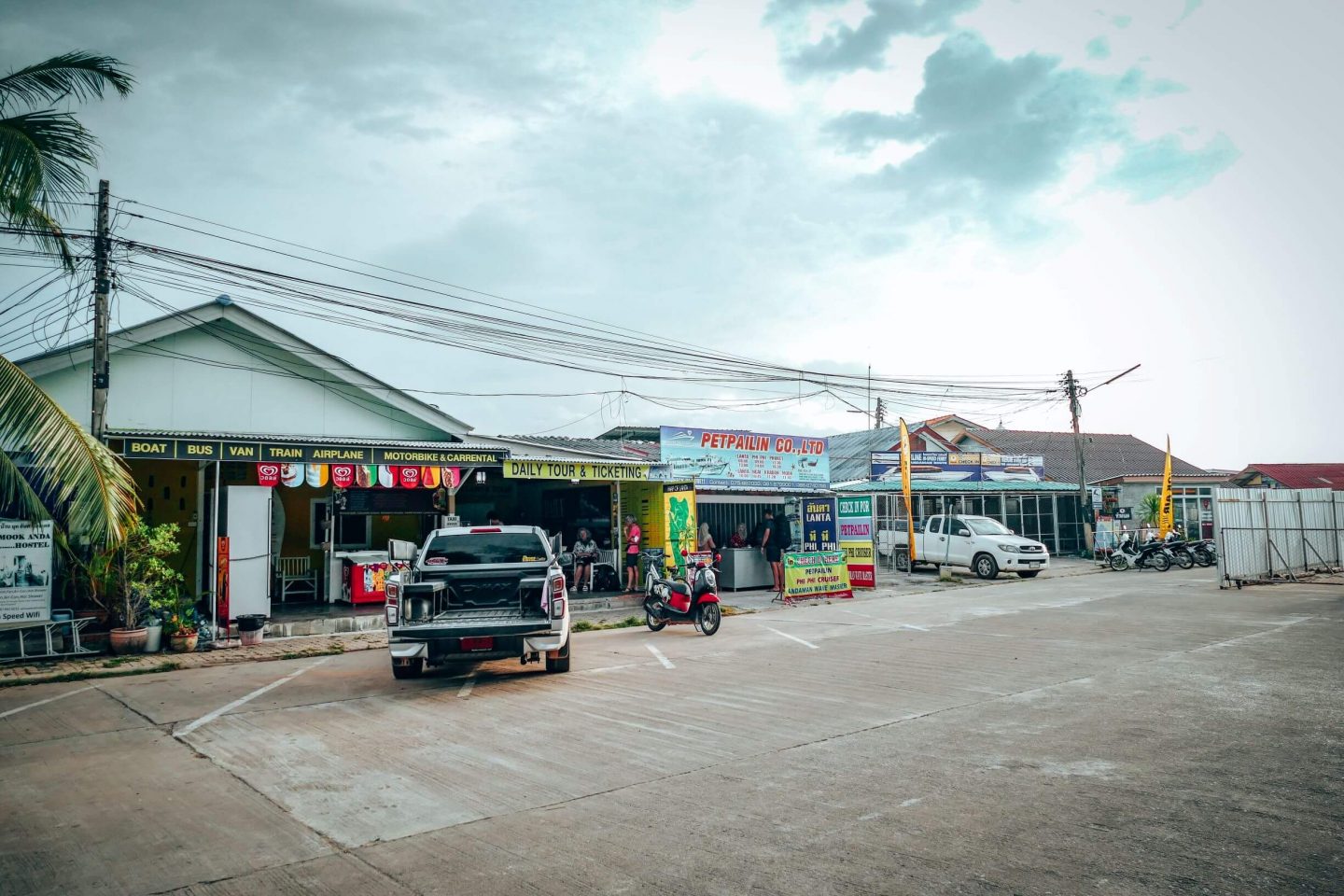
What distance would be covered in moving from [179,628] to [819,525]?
1435 centimetres

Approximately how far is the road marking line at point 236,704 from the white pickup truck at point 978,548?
1864 centimetres

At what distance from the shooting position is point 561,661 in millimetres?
9938

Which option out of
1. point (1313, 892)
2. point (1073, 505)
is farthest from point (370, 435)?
point (1073, 505)

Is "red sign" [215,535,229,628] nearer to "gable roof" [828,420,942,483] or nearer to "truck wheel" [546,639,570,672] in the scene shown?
"truck wheel" [546,639,570,672]

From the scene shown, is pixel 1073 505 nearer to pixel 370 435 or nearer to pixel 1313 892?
pixel 370 435

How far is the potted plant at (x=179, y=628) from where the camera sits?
12.7 m

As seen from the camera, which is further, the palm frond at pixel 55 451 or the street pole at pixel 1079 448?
the street pole at pixel 1079 448

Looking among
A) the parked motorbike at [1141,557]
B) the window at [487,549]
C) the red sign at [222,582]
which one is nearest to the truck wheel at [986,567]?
the parked motorbike at [1141,557]

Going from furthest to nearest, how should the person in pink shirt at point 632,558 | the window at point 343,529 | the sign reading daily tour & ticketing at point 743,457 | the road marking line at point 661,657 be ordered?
the sign reading daily tour & ticketing at point 743,457
the person in pink shirt at point 632,558
the window at point 343,529
the road marking line at point 661,657

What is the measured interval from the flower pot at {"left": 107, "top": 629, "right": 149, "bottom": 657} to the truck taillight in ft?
23.7

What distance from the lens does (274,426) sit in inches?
694

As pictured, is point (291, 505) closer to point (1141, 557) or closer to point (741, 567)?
point (741, 567)

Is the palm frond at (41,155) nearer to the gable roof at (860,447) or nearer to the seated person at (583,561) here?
the seated person at (583,561)

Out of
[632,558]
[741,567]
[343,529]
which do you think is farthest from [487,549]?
[741,567]
